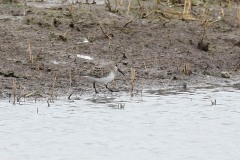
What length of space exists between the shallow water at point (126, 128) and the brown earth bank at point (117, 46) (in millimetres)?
584

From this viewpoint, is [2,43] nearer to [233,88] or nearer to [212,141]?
[233,88]

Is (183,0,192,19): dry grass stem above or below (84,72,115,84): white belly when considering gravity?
above

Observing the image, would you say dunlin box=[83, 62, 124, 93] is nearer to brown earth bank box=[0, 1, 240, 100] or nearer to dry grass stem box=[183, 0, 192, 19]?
brown earth bank box=[0, 1, 240, 100]

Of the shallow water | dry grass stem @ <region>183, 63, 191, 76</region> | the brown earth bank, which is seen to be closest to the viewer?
the shallow water

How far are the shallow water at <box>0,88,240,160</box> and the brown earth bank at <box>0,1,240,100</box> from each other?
0.58m

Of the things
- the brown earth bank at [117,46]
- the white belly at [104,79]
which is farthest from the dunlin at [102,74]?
the brown earth bank at [117,46]

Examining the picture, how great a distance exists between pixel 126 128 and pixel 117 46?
3342 mm

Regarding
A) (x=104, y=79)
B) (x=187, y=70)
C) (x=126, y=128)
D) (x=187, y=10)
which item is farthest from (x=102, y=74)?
(x=187, y=10)

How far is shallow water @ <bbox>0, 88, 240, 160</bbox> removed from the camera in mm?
7902

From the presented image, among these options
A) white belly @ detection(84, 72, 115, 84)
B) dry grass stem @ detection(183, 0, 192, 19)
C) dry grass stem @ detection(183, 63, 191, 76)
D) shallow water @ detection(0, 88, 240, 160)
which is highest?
dry grass stem @ detection(183, 0, 192, 19)

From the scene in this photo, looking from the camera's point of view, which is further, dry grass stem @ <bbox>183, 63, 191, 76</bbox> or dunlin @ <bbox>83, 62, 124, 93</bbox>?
dry grass stem @ <bbox>183, 63, 191, 76</bbox>

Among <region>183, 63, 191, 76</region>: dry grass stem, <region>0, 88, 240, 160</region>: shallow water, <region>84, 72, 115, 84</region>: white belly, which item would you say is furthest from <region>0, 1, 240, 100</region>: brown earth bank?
<region>0, 88, 240, 160</region>: shallow water

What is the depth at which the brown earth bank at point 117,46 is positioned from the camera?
10.9 metres

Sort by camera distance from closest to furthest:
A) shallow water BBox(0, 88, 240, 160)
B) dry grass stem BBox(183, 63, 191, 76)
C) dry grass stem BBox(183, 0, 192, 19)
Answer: shallow water BBox(0, 88, 240, 160), dry grass stem BBox(183, 63, 191, 76), dry grass stem BBox(183, 0, 192, 19)
